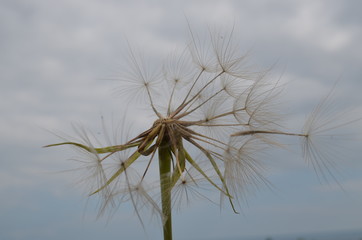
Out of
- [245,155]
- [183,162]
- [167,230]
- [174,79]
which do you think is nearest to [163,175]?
[183,162]

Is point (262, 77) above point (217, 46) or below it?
below

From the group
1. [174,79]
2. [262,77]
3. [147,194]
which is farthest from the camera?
[174,79]

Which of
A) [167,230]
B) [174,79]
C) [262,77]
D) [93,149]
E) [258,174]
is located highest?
[174,79]

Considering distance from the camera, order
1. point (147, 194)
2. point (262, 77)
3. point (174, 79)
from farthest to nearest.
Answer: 1. point (174, 79)
2. point (262, 77)
3. point (147, 194)

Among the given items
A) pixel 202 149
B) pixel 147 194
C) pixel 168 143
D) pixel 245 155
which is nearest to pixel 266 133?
pixel 245 155

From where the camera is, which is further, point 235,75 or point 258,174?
point 235,75

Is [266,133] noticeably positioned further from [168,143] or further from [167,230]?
[167,230]

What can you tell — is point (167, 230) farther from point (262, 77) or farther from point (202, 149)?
point (262, 77)
